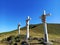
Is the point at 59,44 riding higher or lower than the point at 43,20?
lower

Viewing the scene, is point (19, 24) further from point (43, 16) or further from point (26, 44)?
point (26, 44)

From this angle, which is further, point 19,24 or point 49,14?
point 19,24

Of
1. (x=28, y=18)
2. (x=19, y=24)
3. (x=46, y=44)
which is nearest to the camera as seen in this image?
(x=46, y=44)

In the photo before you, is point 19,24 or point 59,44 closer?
point 59,44

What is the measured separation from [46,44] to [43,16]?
6918mm

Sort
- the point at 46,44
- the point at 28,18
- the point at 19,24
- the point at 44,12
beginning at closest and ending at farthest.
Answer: the point at 46,44, the point at 44,12, the point at 28,18, the point at 19,24

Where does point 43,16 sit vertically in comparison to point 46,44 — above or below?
above

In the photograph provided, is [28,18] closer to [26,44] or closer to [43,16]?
[43,16]

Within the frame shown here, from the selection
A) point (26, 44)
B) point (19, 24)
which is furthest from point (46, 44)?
point (19, 24)

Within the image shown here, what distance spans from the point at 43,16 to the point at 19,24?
2256 centimetres

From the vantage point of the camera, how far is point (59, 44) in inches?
1119

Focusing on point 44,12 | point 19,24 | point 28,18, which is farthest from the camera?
point 19,24

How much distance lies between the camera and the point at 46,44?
877 inches

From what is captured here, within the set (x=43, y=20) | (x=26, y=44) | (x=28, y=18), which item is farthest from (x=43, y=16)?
(x=28, y=18)
